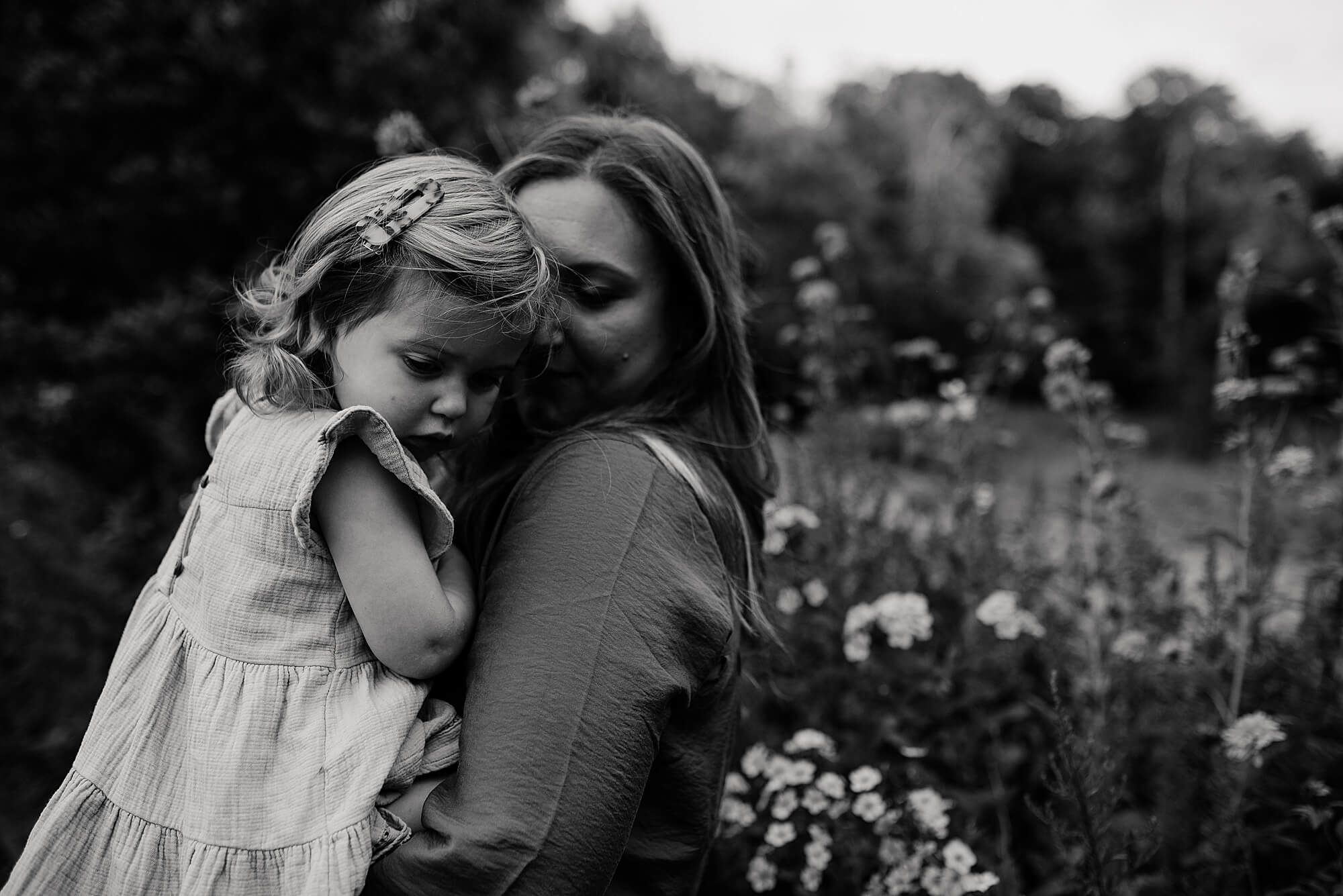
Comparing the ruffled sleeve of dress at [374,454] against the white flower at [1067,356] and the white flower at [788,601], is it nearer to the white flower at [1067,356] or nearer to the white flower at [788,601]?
the white flower at [788,601]

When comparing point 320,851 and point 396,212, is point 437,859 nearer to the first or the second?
point 320,851

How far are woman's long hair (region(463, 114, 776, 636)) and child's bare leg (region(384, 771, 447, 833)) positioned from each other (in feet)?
1.51

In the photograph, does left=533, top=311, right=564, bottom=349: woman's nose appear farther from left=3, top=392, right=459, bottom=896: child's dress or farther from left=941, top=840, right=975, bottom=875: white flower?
left=941, top=840, right=975, bottom=875: white flower

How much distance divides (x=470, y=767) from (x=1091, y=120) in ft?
111

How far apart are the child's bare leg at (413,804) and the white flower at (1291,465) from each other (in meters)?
2.25

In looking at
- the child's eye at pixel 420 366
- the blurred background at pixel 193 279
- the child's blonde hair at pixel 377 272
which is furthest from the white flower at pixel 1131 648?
the child's eye at pixel 420 366

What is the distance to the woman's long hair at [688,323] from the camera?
1539 mm

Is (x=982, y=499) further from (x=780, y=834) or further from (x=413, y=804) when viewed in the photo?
(x=413, y=804)

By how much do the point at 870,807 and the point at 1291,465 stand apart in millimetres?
1464

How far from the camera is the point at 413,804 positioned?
1206 millimetres

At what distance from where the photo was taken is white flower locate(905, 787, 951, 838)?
181 cm

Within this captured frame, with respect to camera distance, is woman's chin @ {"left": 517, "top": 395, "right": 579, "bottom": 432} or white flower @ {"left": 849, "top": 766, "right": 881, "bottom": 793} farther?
white flower @ {"left": 849, "top": 766, "right": 881, "bottom": 793}

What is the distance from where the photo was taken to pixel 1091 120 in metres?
29.8

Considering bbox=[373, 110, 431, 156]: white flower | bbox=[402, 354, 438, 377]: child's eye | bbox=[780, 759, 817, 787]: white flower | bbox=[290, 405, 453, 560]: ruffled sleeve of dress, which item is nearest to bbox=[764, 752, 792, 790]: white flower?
bbox=[780, 759, 817, 787]: white flower
